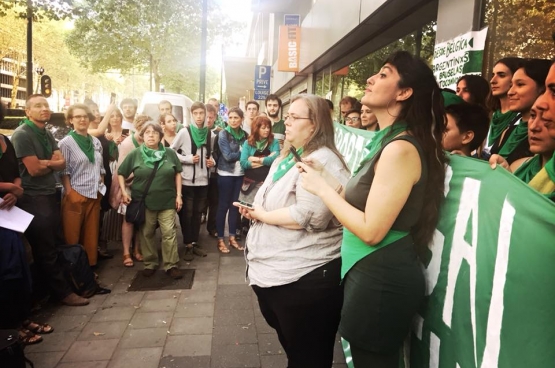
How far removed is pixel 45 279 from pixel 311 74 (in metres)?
10.9

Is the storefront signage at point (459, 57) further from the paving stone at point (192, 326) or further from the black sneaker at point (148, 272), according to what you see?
the black sneaker at point (148, 272)

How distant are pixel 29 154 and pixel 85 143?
2.81 ft

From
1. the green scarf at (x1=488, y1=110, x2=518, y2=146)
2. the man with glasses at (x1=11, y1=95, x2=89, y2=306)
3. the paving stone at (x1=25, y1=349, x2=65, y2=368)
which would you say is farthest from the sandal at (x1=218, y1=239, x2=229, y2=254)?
the green scarf at (x1=488, y1=110, x2=518, y2=146)

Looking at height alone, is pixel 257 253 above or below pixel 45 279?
above

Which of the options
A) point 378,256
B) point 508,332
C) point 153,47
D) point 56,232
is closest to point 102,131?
point 56,232

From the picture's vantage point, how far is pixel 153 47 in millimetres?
25438

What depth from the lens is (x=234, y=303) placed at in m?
4.16

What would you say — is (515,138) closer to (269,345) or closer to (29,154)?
(269,345)

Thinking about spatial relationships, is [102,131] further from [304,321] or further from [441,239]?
[441,239]

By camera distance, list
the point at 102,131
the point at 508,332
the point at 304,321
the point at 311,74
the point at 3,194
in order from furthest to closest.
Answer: the point at 311,74, the point at 102,131, the point at 3,194, the point at 304,321, the point at 508,332

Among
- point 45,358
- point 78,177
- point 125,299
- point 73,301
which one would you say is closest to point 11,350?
point 45,358

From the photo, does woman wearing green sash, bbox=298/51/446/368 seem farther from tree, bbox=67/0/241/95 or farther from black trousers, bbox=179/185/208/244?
tree, bbox=67/0/241/95

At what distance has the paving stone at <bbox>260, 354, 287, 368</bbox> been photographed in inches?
120

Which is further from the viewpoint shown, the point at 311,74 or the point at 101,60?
the point at 101,60
